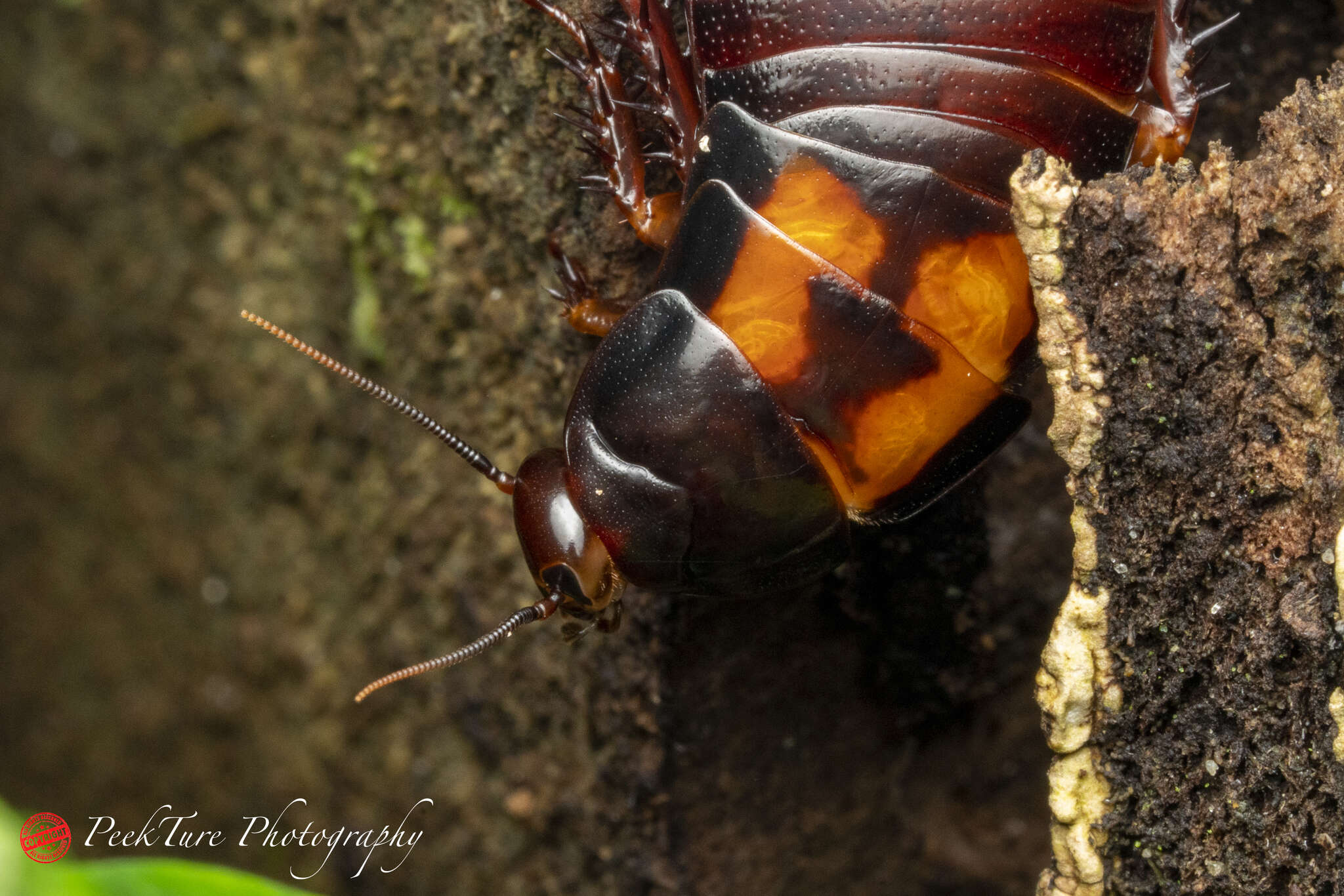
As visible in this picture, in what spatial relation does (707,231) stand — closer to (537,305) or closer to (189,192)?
(537,305)


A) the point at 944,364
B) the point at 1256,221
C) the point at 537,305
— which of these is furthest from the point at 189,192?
the point at 1256,221

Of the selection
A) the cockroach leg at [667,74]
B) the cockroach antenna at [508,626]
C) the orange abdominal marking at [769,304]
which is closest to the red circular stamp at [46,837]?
the cockroach antenna at [508,626]


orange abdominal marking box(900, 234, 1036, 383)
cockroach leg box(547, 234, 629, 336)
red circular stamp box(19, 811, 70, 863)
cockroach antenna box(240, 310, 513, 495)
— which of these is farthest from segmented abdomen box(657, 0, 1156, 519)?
red circular stamp box(19, 811, 70, 863)

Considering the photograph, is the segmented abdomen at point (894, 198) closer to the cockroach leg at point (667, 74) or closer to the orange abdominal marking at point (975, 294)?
the orange abdominal marking at point (975, 294)

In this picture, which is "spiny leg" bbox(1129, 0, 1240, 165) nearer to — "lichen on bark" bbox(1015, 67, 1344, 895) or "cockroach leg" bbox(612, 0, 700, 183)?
"lichen on bark" bbox(1015, 67, 1344, 895)

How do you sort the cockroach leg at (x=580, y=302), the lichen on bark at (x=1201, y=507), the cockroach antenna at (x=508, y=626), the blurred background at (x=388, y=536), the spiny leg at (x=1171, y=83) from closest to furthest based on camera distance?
the lichen on bark at (x=1201, y=507), the spiny leg at (x=1171, y=83), the cockroach antenna at (x=508, y=626), the cockroach leg at (x=580, y=302), the blurred background at (x=388, y=536)

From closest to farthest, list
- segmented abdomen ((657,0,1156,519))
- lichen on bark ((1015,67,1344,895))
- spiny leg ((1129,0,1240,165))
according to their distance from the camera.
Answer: lichen on bark ((1015,67,1344,895)), segmented abdomen ((657,0,1156,519)), spiny leg ((1129,0,1240,165))

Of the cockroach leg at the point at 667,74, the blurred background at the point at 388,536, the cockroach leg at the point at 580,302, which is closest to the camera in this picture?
the cockroach leg at the point at 667,74
